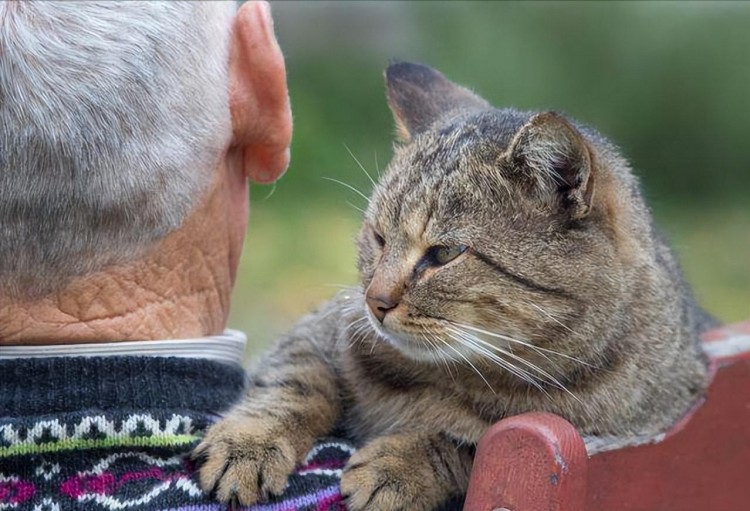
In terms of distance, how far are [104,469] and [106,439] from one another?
43 mm

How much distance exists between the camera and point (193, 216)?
1799mm

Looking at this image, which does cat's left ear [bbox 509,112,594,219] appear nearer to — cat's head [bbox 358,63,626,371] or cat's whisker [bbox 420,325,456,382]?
cat's head [bbox 358,63,626,371]

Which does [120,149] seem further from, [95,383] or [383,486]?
[383,486]

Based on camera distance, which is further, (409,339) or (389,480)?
(409,339)

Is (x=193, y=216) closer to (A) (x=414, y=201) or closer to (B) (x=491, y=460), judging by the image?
(A) (x=414, y=201)

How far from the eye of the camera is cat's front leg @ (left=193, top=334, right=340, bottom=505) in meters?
1.63

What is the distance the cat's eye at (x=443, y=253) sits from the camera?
177 cm

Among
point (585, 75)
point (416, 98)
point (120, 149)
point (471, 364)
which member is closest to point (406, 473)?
point (471, 364)

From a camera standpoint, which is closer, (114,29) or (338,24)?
(114,29)

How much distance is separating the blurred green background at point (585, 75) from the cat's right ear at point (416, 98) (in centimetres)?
450

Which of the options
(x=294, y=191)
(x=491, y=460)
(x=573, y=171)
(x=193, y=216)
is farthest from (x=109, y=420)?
(x=294, y=191)

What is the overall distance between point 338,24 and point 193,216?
5.62 m

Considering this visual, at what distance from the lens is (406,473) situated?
5.57ft

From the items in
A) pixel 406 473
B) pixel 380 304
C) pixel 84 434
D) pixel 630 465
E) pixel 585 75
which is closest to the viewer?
pixel 630 465
